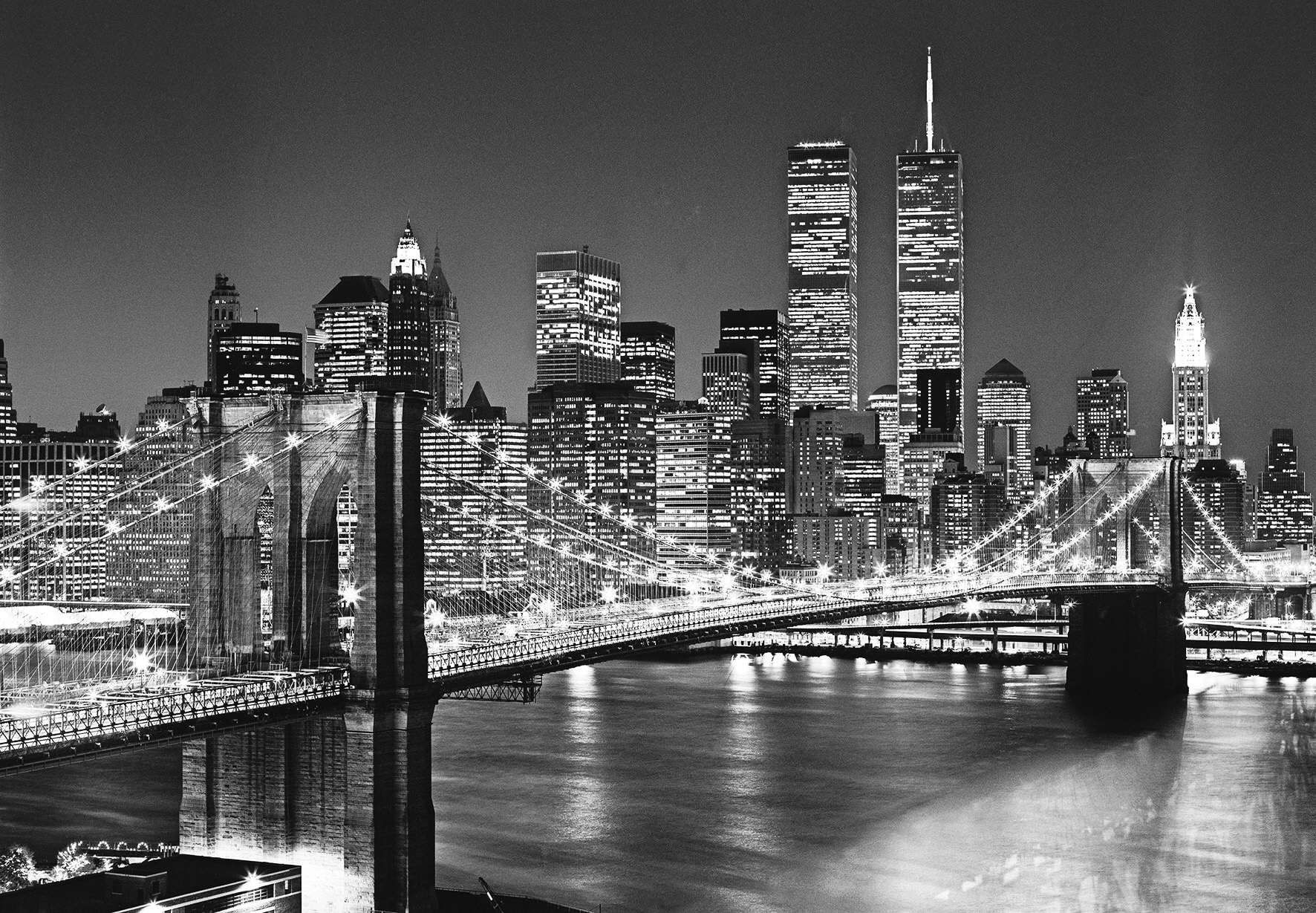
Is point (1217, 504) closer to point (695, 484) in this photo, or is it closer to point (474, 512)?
point (695, 484)

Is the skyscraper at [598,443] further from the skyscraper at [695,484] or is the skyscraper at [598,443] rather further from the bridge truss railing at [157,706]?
the bridge truss railing at [157,706]

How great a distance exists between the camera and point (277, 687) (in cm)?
2567

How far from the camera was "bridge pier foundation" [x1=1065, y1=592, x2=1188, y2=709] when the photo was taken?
6056 centimetres

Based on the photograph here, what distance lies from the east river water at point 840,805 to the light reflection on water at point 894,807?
0.09 m

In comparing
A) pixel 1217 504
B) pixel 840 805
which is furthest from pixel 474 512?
pixel 1217 504

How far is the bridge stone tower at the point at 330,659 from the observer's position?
2575 centimetres

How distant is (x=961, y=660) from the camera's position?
84.8 m

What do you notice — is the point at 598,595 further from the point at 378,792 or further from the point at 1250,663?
the point at 378,792

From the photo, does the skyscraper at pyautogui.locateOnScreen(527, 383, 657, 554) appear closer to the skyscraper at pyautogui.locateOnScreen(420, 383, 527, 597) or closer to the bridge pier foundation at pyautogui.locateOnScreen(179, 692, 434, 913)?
the skyscraper at pyautogui.locateOnScreen(420, 383, 527, 597)

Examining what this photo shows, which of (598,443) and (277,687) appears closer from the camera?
(277,687)

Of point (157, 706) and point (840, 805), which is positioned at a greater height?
point (157, 706)

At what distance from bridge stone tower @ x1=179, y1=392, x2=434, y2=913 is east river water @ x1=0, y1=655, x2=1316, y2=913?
196 inches

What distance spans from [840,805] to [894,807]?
3.78 ft

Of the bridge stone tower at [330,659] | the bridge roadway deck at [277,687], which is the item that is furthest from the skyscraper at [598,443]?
the bridge stone tower at [330,659]
